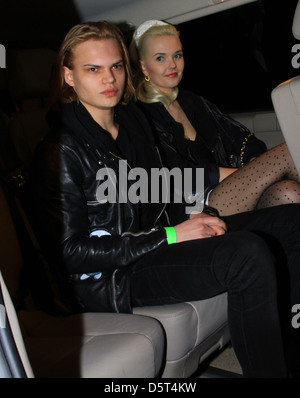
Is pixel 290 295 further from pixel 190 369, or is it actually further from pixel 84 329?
pixel 84 329

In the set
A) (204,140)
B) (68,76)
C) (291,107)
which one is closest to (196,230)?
(291,107)

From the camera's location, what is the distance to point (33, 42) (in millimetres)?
2211

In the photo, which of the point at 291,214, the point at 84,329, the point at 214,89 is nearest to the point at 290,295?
the point at 291,214

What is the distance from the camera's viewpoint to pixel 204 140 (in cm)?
231

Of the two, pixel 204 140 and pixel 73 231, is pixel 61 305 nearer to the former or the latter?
pixel 73 231

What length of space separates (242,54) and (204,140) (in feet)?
5.86

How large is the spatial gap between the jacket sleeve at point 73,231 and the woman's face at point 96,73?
0.79 feet

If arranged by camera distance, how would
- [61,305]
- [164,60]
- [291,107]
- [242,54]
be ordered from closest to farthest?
[291,107] < [61,305] < [164,60] < [242,54]

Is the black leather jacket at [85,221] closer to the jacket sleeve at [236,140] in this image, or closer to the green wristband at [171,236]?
the green wristband at [171,236]

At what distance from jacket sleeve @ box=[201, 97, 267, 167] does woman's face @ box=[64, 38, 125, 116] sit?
0.92 meters

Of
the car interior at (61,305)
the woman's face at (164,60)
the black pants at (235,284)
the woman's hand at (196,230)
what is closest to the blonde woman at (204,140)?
the woman's face at (164,60)

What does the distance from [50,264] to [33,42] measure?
1.21m

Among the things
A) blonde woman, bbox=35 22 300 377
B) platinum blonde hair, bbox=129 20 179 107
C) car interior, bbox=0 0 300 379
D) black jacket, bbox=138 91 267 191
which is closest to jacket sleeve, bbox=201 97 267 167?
black jacket, bbox=138 91 267 191

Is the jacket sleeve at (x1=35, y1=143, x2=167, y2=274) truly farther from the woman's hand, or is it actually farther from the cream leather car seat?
the cream leather car seat
